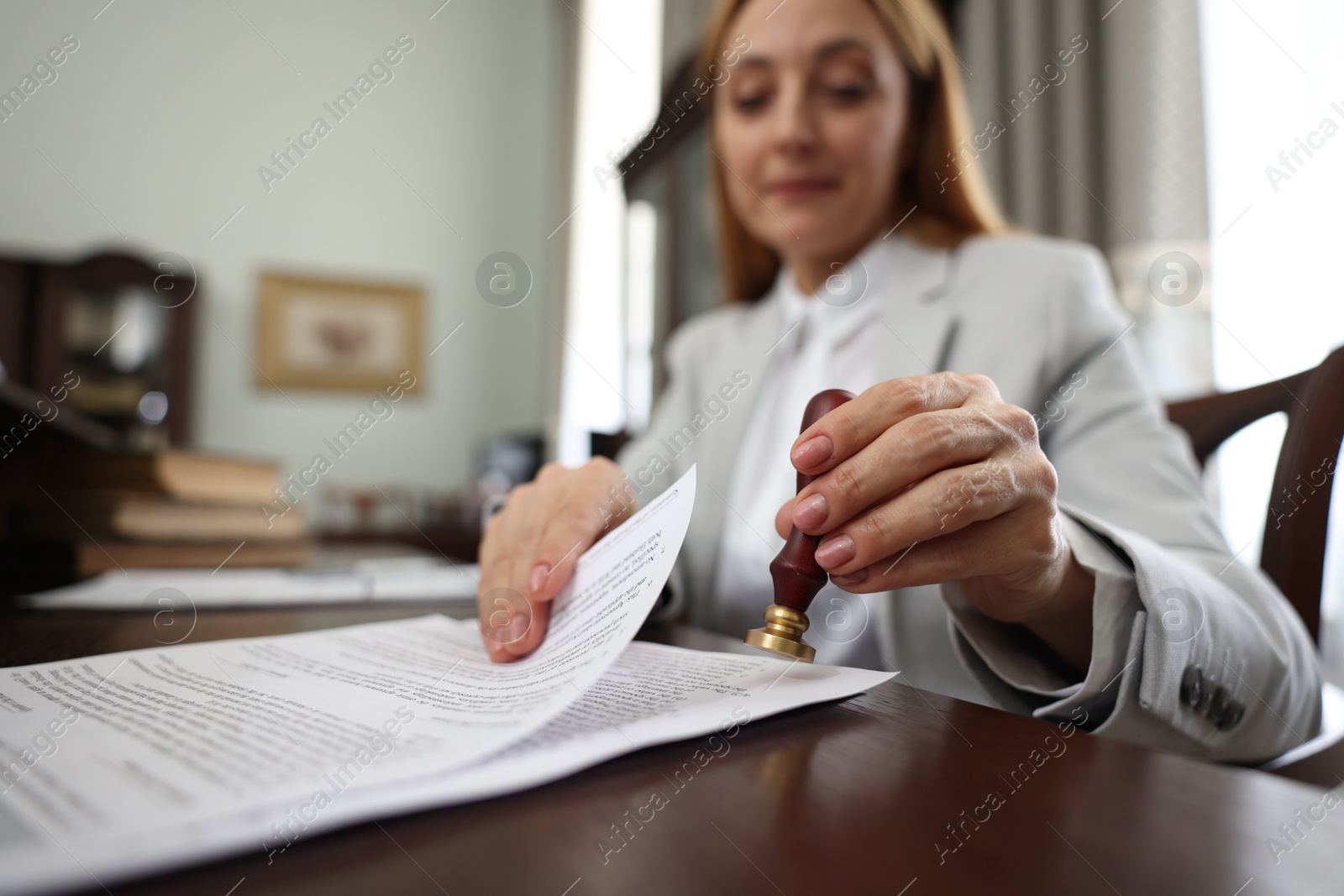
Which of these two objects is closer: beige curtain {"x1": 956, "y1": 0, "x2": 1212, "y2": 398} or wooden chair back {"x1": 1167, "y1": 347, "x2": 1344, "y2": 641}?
wooden chair back {"x1": 1167, "y1": 347, "x2": 1344, "y2": 641}

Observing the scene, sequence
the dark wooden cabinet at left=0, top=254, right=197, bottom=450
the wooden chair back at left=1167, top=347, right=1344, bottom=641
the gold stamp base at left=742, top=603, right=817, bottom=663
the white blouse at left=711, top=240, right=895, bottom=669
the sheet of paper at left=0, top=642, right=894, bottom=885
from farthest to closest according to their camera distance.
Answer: the dark wooden cabinet at left=0, top=254, right=197, bottom=450 < the white blouse at left=711, top=240, right=895, bottom=669 < the wooden chair back at left=1167, top=347, right=1344, bottom=641 < the gold stamp base at left=742, top=603, right=817, bottom=663 < the sheet of paper at left=0, top=642, right=894, bottom=885

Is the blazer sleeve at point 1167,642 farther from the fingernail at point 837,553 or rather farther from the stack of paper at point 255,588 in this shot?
the stack of paper at point 255,588

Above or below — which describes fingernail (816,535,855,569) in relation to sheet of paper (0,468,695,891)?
above

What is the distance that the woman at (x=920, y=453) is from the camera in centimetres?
39

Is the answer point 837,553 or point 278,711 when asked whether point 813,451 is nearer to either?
point 837,553

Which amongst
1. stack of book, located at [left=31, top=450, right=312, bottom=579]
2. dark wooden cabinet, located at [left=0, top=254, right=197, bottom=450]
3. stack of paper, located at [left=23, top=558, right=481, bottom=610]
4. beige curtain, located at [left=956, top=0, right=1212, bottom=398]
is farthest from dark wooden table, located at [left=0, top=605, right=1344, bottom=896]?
dark wooden cabinet, located at [left=0, top=254, right=197, bottom=450]

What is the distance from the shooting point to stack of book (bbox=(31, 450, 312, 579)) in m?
0.86

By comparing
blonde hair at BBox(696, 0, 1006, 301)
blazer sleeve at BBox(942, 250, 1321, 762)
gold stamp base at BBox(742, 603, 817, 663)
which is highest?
blonde hair at BBox(696, 0, 1006, 301)

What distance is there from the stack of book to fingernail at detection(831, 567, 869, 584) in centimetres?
82

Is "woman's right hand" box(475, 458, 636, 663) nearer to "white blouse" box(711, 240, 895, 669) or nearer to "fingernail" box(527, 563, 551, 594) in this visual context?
"fingernail" box(527, 563, 551, 594)

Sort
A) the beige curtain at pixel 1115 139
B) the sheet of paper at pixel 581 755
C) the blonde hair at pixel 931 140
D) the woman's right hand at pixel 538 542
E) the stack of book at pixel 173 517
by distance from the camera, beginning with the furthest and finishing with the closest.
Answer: the beige curtain at pixel 1115 139 < the blonde hair at pixel 931 140 < the stack of book at pixel 173 517 < the woman's right hand at pixel 538 542 < the sheet of paper at pixel 581 755

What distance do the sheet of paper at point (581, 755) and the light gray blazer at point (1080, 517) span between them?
15 cm

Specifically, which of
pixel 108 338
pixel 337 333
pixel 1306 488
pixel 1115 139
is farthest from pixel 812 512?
pixel 337 333

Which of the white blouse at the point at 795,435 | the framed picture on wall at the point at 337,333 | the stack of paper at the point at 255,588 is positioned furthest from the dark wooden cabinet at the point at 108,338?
the white blouse at the point at 795,435
